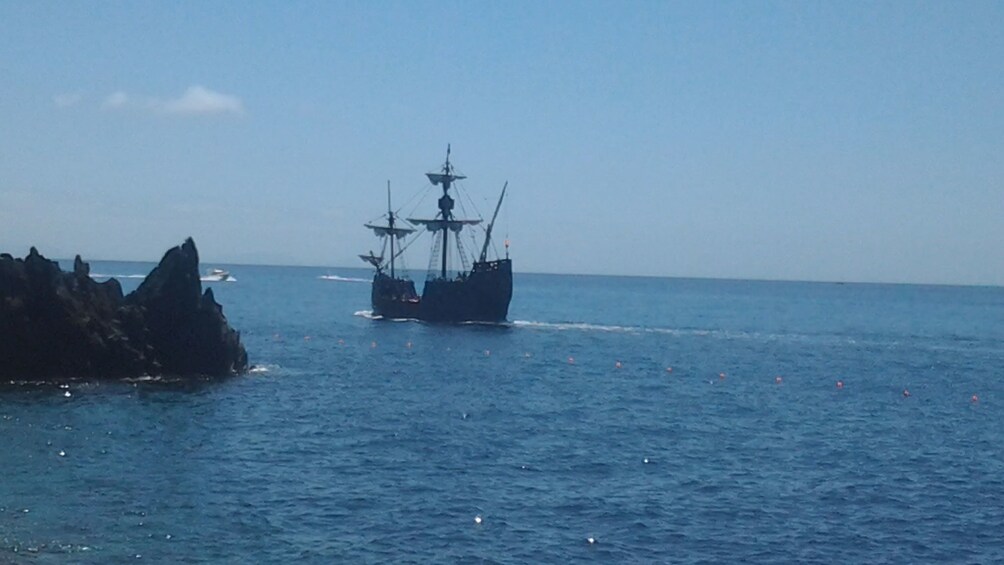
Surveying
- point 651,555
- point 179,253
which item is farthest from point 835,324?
point 651,555

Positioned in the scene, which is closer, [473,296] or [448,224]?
[473,296]

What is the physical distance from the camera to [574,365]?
266 ft

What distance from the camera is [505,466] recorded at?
133 ft

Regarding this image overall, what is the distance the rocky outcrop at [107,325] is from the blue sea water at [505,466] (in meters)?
2.29

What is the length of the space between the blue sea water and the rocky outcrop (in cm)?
229

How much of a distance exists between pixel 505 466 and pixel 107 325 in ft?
99.2

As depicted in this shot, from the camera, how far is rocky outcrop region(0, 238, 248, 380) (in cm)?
5728

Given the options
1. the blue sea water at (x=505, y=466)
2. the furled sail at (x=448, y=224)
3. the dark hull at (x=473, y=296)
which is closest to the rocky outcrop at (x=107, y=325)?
the blue sea water at (x=505, y=466)

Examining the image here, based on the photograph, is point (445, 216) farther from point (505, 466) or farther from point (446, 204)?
point (505, 466)

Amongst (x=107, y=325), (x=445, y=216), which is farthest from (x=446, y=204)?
(x=107, y=325)

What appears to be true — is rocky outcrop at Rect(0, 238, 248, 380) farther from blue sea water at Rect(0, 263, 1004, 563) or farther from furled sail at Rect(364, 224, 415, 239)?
furled sail at Rect(364, 224, 415, 239)

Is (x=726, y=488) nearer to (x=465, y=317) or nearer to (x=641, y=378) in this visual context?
(x=641, y=378)

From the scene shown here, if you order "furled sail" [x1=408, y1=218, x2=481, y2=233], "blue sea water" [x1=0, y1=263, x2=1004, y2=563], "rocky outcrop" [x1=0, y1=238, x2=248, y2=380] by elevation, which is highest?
"furled sail" [x1=408, y1=218, x2=481, y2=233]

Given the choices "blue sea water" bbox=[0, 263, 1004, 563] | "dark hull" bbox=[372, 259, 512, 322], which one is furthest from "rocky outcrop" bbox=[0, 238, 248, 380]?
"dark hull" bbox=[372, 259, 512, 322]
